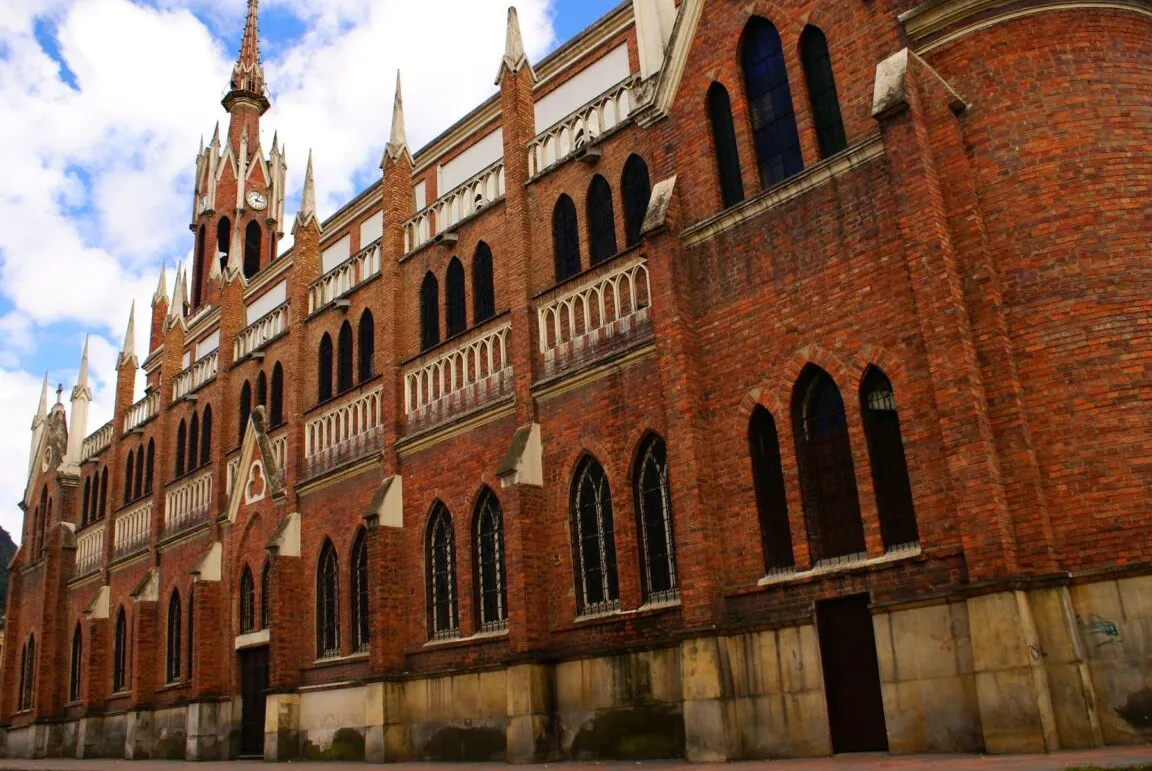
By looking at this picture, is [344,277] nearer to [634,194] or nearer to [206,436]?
[206,436]

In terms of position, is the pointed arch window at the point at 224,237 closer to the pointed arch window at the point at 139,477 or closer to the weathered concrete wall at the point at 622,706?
the pointed arch window at the point at 139,477

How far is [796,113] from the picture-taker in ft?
49.0

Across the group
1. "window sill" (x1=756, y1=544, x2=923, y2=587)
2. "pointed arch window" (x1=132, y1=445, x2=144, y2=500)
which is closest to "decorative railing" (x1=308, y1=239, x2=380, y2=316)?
"pointed arch window" (x1=132, y1=445, x2=144, y2=500)

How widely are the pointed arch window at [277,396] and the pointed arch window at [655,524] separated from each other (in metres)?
13.0

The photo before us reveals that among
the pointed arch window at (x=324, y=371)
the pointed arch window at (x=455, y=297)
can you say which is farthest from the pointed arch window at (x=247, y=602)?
the pointed arch window at (x=455, y=297)

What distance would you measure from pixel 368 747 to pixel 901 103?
14.4m

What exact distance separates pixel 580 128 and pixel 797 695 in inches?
429

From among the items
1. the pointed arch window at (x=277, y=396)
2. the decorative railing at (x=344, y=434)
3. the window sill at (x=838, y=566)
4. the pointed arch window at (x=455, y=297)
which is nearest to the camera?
the window sill at (x=838, y=566)

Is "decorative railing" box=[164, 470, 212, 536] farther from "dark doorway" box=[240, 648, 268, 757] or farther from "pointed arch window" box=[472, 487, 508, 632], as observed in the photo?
"pointed arch window" box=[472, 487, 508, 632]

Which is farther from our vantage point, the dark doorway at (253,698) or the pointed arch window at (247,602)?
the pointed arch window at (247,602)

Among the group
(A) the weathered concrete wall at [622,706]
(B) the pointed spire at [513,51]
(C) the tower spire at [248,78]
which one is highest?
(C) the tower spire at [248,78]

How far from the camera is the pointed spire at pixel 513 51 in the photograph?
20611 millimetres

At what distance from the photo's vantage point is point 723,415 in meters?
14.8

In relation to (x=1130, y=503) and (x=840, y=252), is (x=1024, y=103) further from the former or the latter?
(x=1130, y=503)
